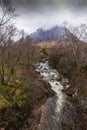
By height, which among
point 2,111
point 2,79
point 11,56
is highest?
point 11,56

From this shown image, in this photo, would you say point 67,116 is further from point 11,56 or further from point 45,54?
point 45,54

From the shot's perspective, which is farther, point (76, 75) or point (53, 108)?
point (76, 75)

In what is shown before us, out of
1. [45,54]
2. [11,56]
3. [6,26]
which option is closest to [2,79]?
[11,56]

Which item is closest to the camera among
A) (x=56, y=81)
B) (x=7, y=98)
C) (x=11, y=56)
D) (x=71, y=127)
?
(x=71, y=127)

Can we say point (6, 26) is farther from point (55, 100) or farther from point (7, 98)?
point (55, 100)

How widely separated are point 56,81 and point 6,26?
1571 centimetres

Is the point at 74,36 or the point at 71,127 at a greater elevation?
the point at 74,36

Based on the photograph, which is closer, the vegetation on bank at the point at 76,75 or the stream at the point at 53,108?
the stream at the point at 53,108

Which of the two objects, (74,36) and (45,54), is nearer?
(74,36)

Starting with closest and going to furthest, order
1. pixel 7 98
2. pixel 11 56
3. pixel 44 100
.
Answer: pixel 7 98 → pixel 44 100 → pixel 11 56

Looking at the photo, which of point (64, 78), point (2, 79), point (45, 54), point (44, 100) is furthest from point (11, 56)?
point (45, 54)

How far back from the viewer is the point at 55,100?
3006cm

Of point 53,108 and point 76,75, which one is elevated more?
point 76,75

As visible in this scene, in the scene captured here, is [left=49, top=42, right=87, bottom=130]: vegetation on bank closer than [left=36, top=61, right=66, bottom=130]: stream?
No
